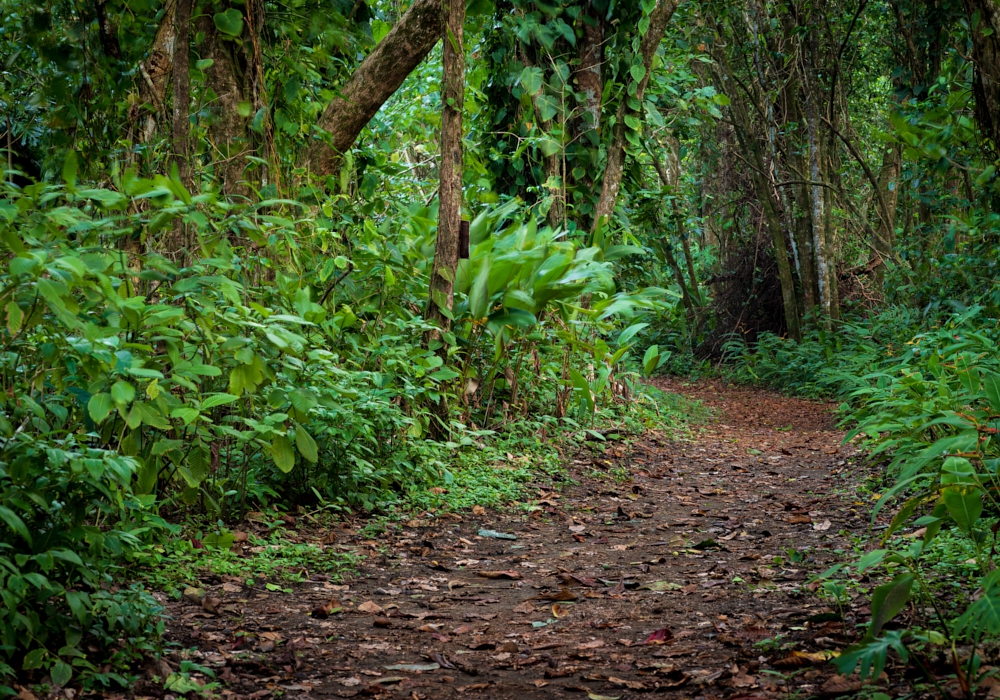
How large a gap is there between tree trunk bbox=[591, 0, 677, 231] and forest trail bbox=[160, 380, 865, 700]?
3.26 m

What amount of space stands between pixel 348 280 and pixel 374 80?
5.80 feet

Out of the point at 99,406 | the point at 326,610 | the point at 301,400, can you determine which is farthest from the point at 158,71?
the point at 326,610

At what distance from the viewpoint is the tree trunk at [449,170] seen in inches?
205

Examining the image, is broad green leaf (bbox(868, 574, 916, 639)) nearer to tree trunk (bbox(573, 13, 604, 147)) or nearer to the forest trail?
the forest trail

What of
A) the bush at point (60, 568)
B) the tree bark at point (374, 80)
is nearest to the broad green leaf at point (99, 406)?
the bush at point (60, 568)

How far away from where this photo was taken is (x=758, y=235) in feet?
46.9

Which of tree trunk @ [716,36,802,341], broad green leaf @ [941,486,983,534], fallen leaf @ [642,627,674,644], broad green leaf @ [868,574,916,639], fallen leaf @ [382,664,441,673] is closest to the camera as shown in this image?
broad green leaf @ [868,574,916,639]

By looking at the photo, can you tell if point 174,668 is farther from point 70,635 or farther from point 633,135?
point 633,135

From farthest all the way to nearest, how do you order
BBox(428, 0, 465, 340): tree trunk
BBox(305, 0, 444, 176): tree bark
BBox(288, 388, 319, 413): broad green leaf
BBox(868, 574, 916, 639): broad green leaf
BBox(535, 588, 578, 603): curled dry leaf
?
BBox(305, 0, 444, 176): tree bark < BBox(428, 0, 465, 340): tree trunk < BBox(288, 388, 319, 413): broad green leaf < BBox(535, 588, 578, 603): curled dry leaf < BBox(868, 574, 916, 639): broad green leaf

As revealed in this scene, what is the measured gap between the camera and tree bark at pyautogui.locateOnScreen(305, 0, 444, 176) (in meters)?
5.69

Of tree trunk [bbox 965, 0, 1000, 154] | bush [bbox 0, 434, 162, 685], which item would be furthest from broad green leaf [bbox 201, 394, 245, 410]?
tree trunk [bbox 965, 0, 1000, 154]

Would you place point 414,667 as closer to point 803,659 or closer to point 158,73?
point 803,659

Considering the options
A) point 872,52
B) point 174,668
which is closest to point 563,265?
point 174,668

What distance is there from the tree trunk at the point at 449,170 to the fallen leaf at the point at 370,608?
7.78 feet
